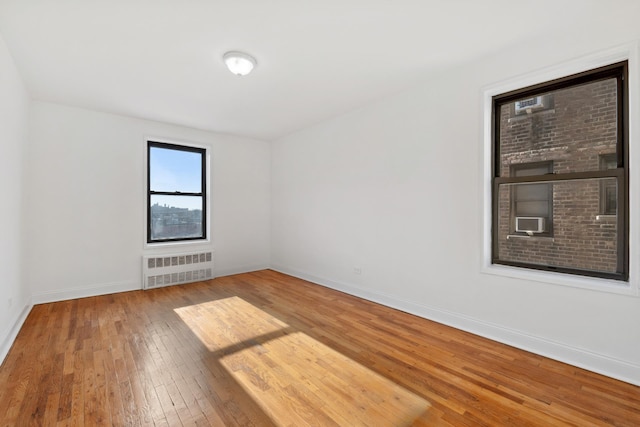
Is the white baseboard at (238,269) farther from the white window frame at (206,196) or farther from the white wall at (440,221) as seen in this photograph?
the white wall at (440,221)

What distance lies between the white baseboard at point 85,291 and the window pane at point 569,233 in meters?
5.04

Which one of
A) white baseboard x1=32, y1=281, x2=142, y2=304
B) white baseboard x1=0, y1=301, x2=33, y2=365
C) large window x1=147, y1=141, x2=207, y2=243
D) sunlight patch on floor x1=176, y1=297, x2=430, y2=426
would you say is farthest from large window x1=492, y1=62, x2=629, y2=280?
white baseboard x1=32, y1=281, x2=142, y2=304

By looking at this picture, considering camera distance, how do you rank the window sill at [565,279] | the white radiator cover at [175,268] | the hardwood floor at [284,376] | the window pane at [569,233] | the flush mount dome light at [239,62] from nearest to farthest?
the hardwood floor at [284,376]
the window sill at [565,279]
the window pane at [569,233]
the flush mount dome light at [239,62]
the white radiator cover at [175,268]

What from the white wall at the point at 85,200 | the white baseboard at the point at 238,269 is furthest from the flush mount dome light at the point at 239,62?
the white baseboard at the point at 238,269

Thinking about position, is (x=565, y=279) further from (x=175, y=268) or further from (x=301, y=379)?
(x=175, y=268)

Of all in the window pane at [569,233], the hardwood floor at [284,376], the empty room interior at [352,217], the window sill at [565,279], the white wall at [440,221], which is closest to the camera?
the hardwood floor at [284,376]

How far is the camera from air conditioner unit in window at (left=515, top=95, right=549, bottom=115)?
2.68 meters

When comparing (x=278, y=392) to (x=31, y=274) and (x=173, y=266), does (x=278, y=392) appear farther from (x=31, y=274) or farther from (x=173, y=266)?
(x=31, y=274)

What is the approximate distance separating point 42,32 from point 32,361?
8.84 ft

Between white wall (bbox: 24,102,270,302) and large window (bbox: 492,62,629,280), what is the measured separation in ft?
15.2

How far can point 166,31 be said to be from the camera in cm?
233

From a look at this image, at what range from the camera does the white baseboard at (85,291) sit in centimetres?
380

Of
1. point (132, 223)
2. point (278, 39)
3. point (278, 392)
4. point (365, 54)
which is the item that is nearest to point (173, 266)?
point (132, 223)

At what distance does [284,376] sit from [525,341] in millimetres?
2114
